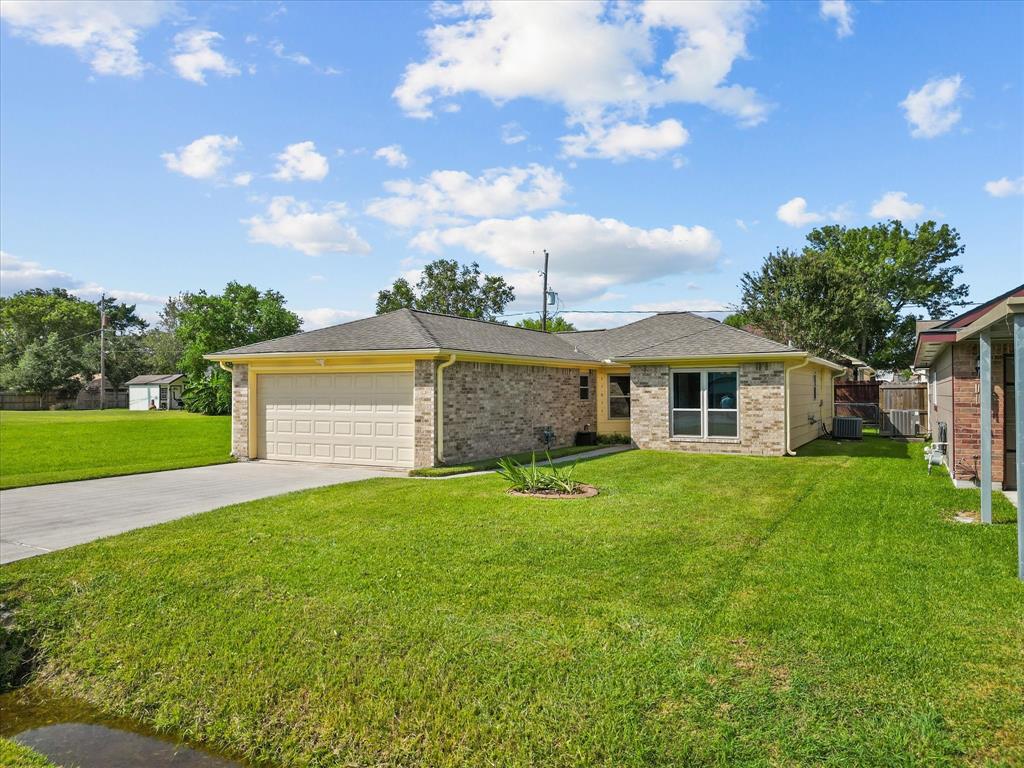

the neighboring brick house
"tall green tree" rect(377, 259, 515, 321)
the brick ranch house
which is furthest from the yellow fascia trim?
"tall green tree" rect(377, 259, 515, 321)

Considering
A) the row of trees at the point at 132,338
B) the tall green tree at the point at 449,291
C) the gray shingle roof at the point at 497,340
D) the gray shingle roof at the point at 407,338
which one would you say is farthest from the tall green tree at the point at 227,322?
the gray shingle roof at the point at 497,340

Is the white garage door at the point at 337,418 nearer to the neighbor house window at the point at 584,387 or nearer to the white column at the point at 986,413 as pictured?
the neighbor house window at the point at 584,387

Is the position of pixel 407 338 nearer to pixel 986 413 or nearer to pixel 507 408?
pixel 507 408

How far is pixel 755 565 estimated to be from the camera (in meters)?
5.79

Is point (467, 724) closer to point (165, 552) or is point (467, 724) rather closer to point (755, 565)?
point (755, 565)

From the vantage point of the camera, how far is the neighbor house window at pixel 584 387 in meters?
17.9

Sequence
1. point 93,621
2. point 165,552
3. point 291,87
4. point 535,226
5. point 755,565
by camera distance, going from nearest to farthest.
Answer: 1. point 93,621
2. point 755,565
3. point 165,552
4. point 291,87
5. point 535,226

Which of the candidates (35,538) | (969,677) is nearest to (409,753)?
(969,677)

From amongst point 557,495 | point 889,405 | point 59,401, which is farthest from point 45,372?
point 889,405

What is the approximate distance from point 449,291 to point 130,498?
3811 cm

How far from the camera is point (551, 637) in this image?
4285 millimetres

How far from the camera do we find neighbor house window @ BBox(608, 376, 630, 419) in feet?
58.4

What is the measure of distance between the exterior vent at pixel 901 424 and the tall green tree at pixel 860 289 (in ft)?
23.3

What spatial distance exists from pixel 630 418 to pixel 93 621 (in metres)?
13.8
